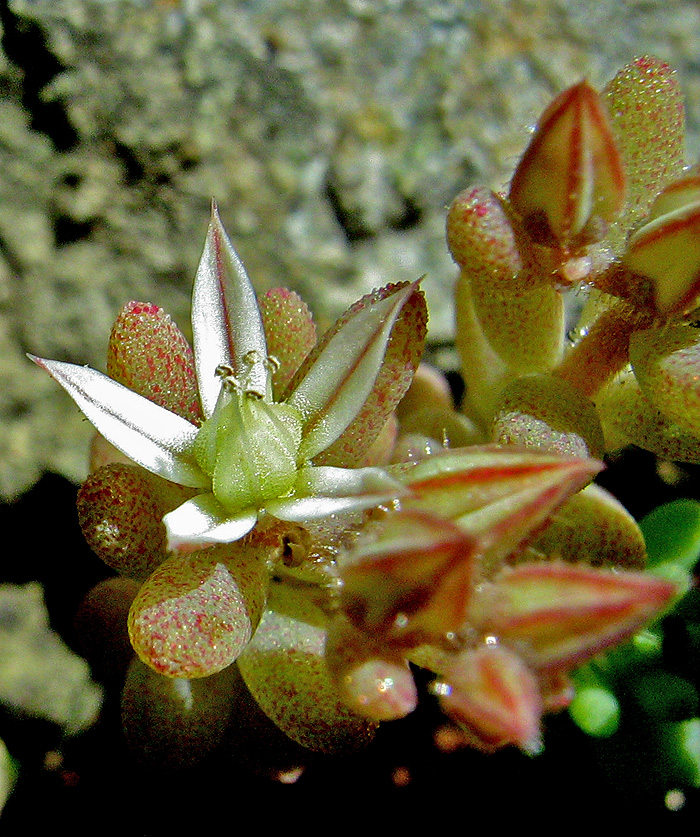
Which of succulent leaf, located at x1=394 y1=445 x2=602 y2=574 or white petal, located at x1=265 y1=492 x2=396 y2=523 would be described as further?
white petal, located at x1=265 y1=492 x2=396 y2=523

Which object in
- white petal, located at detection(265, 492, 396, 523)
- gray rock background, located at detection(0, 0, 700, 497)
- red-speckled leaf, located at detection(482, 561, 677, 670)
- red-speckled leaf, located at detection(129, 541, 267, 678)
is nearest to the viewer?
red-speckled leaf, located at detection(482, 561, 677, 670)

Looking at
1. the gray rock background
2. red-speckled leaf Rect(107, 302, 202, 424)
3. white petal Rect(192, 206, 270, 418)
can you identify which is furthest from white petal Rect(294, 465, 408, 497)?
the gray rock background

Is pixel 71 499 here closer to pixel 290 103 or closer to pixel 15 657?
pixel 15 657

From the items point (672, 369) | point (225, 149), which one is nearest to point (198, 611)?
point (672, 369)

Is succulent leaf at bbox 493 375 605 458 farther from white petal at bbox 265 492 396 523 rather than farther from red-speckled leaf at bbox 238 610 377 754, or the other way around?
red-speckled leaf at bbox 238 610 377 754

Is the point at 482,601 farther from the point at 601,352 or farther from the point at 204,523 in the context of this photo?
the point at 601,352

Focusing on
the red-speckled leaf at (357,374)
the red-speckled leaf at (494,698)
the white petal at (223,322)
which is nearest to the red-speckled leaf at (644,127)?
the red-speckled leaf at (357,374)

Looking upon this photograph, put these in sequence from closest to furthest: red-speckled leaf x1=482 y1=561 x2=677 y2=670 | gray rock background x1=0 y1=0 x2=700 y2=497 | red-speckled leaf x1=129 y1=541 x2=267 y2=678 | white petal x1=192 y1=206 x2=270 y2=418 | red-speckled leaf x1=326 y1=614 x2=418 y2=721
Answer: red-speckled leaf x1=482 y1=561 x2=677 y2=670
red-speckled leaf x1=326 y1=614 x2=418 y2=721
red-speckled leaf x1=129 y1=541 x2=267 y2=678
white petal x1=192 y1=206 x2=270 y2=418
gray rock background x1=0 y1=0 x2=700 y2=497
